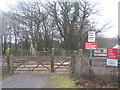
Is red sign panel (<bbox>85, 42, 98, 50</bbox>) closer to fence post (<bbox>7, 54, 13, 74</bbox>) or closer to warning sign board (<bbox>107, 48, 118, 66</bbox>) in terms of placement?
warning sign board (<bbox>107, 48, 118, 66</bbox>)

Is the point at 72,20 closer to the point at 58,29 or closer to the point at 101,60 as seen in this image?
the point at 58,29

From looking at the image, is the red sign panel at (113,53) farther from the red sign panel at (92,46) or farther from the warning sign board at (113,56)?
the red sign panel at (92,46)

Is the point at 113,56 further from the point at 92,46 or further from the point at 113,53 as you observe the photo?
the point at 92,46

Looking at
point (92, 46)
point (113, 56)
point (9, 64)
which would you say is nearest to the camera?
point (113, 56)

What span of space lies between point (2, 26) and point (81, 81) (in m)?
24.1

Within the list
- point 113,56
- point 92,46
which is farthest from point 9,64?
point 113,56

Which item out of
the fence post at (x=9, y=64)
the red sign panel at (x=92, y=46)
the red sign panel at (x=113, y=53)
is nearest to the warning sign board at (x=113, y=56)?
the red sign panel at (x=113, y=53)

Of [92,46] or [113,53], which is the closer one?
[113,53]

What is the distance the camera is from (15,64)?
7.32m

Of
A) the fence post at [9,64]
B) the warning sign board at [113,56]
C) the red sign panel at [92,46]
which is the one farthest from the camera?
the fence post at [9,64]

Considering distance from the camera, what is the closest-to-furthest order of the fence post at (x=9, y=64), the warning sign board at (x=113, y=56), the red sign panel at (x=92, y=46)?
the warning sign board at (x=113, y=56)
the red sign panel at (x=92, y=46)
the fence post at (x=9, y=64)

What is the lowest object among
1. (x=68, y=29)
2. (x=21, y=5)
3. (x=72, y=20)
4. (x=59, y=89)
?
(x=59, y=89)

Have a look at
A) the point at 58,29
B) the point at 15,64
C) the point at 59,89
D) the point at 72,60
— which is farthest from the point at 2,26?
the point at 59,89

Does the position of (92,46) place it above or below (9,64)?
above
